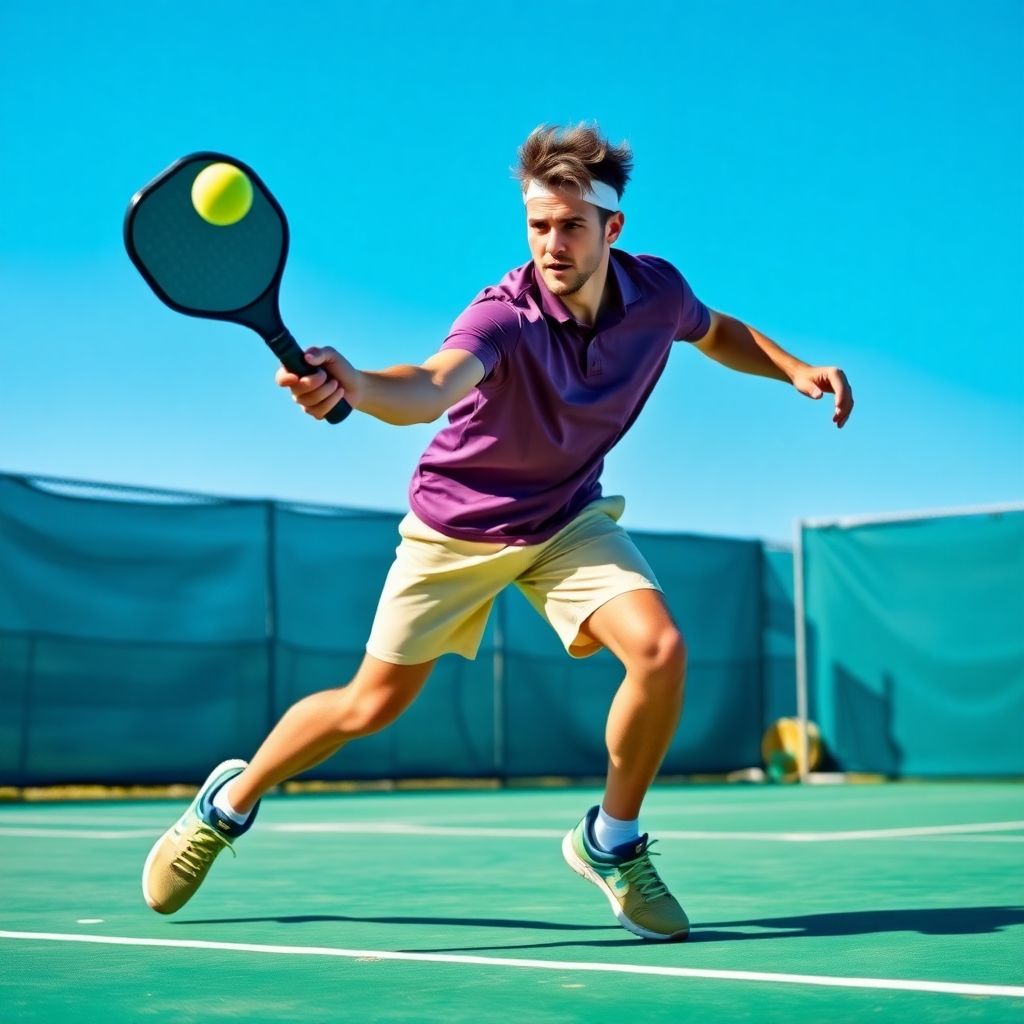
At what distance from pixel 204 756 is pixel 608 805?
25.6 feet

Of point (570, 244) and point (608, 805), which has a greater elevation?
point (570, 244)

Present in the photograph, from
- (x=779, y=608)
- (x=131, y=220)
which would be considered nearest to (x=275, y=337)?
(x=131, y=220)

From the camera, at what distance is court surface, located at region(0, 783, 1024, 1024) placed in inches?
118

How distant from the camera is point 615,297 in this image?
14.0 ft

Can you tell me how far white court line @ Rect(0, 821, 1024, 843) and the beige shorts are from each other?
10.2 ft

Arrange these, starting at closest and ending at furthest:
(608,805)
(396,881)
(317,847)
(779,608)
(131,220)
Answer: (131,220)
(608,805)
(396,881)
(317,847)
(779,608)

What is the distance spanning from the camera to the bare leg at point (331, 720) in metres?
4.13

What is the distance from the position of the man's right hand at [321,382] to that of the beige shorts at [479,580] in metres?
1.20

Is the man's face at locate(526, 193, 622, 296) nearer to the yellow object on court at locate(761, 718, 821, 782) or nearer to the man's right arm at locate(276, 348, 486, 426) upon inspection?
the man's right arm at locate(276, 348, 486, 426)

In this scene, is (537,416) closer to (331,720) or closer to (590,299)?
(590,299)

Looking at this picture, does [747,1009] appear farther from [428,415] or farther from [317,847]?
[317,847]

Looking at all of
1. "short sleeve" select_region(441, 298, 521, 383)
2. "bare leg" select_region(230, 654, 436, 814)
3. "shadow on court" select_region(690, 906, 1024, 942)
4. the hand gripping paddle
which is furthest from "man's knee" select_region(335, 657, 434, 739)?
the hand gripping paddle

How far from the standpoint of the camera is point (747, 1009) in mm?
2896

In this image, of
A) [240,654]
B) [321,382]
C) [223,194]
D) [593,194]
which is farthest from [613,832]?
[240,654]
